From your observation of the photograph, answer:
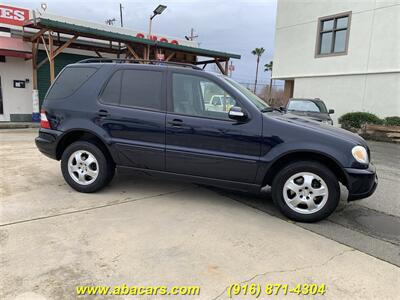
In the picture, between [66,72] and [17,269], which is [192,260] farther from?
[66,72]

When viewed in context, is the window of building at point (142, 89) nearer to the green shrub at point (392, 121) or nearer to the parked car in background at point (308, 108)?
the parked car in background at point (308, 108)

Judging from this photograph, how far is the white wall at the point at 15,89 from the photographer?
15.4 meters

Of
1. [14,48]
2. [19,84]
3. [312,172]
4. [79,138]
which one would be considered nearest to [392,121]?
[312,172]

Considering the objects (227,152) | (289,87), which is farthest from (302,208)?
(289,87)

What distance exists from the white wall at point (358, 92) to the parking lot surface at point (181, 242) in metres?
12.3

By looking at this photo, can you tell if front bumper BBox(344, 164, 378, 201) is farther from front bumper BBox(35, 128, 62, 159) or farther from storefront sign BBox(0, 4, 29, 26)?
storefront sign BBox(0, 4, 29, 26)

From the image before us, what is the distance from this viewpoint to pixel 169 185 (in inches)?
212

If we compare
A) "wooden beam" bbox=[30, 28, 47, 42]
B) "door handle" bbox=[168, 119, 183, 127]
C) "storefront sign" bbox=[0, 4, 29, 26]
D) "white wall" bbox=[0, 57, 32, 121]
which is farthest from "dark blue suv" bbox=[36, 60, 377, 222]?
"storefront sign" bbox=[0, 4, 29, 26]

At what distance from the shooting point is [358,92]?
16594 mm

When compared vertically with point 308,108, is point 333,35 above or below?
above

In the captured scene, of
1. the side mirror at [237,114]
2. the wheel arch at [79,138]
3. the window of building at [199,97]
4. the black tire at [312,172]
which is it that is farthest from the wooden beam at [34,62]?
the black tire at [312,172]

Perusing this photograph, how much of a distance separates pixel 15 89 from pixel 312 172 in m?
15.9

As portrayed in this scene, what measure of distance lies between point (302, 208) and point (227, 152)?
46.0 inches

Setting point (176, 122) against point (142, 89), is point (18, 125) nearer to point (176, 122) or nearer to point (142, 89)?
point (142, 89)
